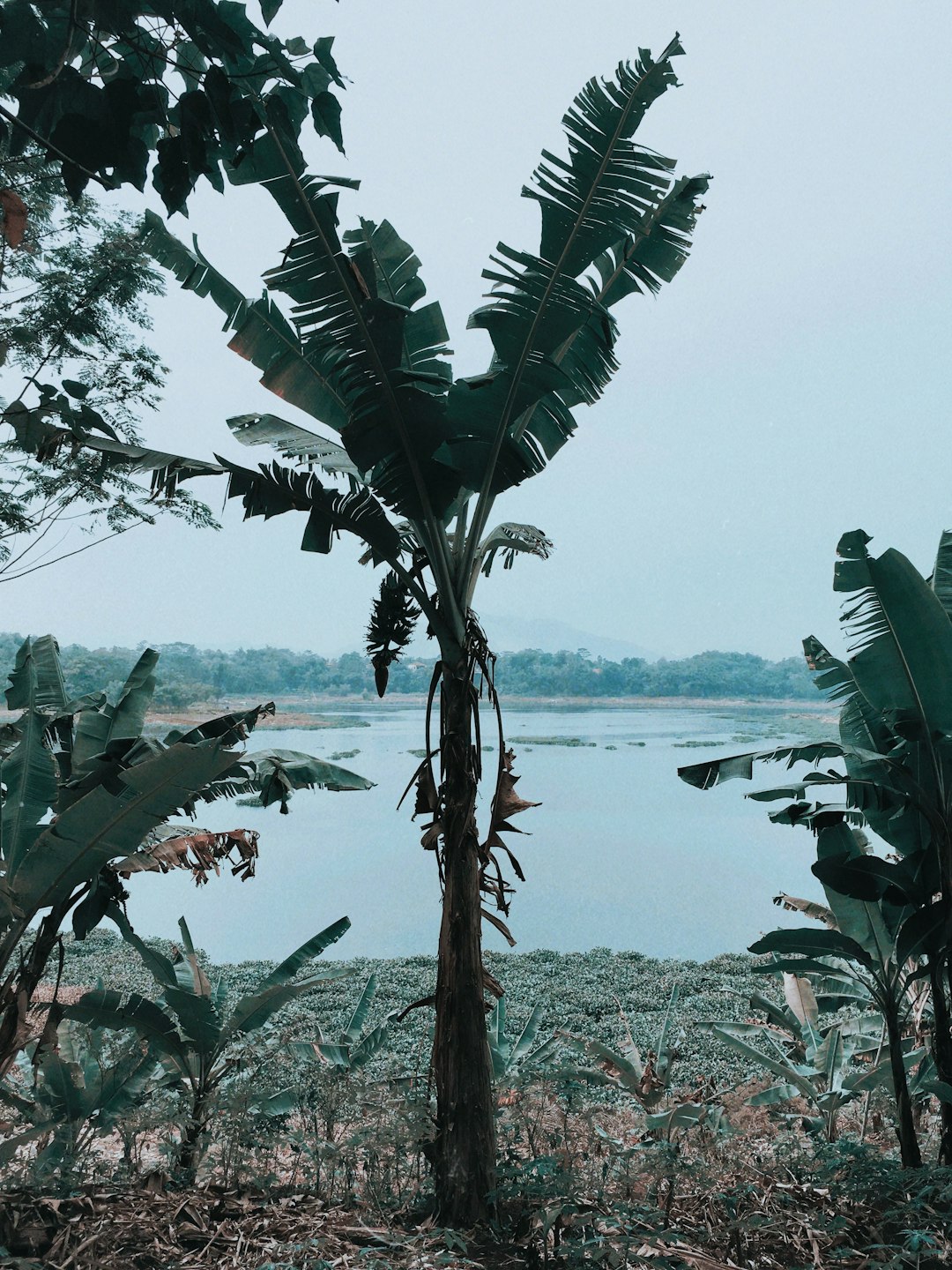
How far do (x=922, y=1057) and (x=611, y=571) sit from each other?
1234 cm

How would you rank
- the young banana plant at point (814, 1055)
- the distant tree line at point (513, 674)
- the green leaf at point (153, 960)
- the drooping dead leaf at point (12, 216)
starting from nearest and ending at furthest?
1. the drooping dead leaf at point (12, 216)
2. the green leaf at point (153, 960)
3. the young banana plant at point (814, 1055)
4. the distant tree line at point (513, 674)

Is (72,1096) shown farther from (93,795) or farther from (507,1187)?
(507,1187)

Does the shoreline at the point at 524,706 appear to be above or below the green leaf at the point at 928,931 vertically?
above

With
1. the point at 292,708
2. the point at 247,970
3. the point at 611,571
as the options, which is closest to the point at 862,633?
the point at 292,708

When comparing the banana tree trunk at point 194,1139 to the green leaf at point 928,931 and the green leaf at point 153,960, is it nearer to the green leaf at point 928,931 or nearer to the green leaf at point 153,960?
the green leaf at point 153,960

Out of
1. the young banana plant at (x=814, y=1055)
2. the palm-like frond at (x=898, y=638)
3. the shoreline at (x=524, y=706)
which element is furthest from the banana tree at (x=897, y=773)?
the shoreline at (x=524, y=706)

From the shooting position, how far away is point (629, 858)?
780cm

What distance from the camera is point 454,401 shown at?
2047 mm

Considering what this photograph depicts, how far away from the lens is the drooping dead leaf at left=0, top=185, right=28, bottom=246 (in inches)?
38.3

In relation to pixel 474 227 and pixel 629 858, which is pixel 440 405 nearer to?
pixel 474 227

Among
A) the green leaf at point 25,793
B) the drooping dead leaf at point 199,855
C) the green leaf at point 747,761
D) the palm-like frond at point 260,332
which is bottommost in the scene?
the drooping dead leaf at point 199,855

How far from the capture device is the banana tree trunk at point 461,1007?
1.98 meters

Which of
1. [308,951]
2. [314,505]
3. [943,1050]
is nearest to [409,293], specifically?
[314,505]

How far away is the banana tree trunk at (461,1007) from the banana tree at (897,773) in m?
0.67
